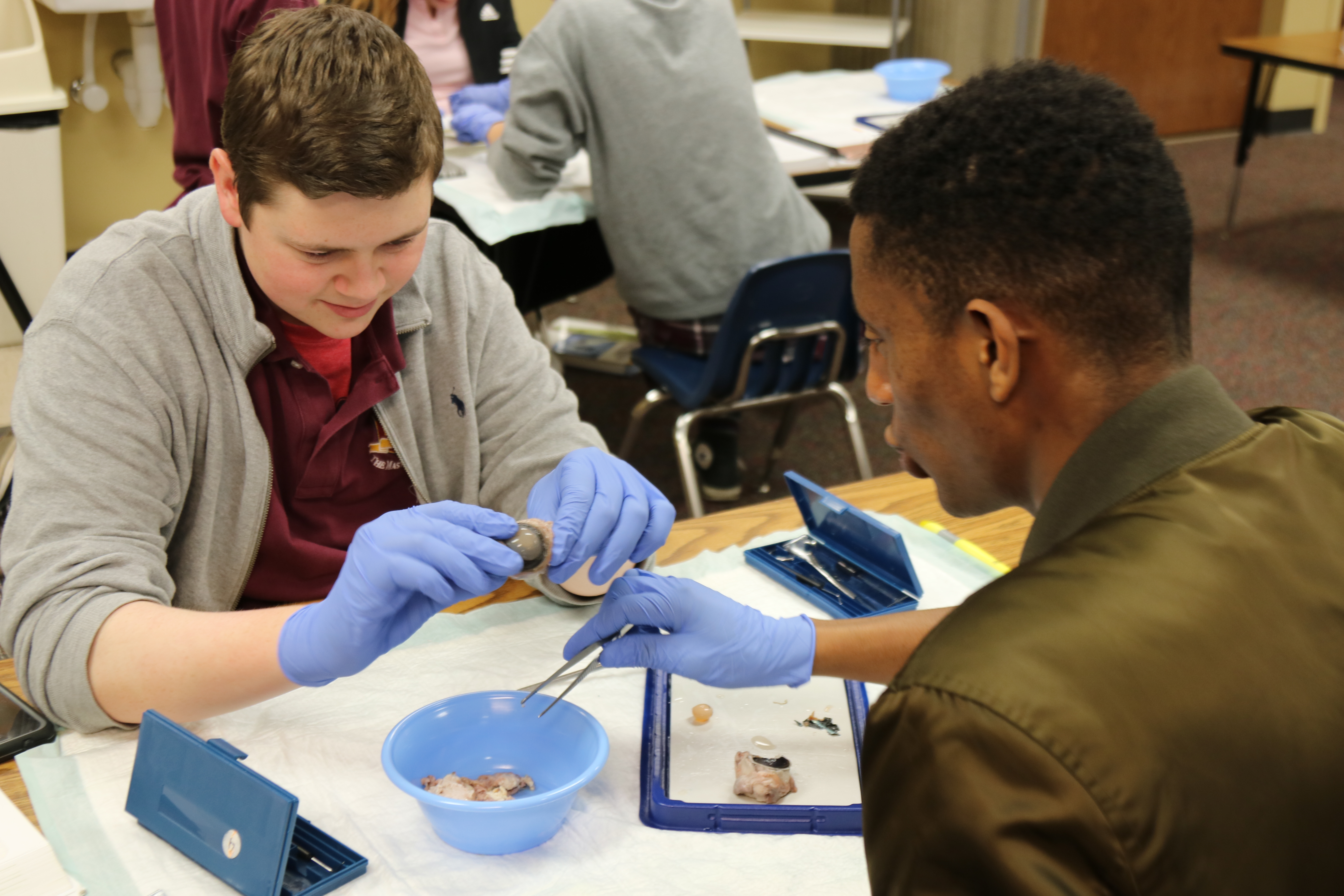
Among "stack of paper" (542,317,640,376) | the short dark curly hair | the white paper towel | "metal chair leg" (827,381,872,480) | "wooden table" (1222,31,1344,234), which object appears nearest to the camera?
the short dark curly hair

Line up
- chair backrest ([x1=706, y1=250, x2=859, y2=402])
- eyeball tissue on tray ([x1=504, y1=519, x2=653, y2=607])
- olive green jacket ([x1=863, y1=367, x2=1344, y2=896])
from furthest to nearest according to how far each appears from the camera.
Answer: chair backrest ([x1=706, y1=250, x2=859, y2=402])
eyeball tissue on tray ([x1=504, y1=519, x2=653, y2=607])
olive green jacket ([x1=863, y1=367, x2=1344, y2=896])

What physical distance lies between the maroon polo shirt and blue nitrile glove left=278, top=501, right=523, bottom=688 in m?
0.28

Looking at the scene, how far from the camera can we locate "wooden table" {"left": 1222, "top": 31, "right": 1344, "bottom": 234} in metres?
3.93

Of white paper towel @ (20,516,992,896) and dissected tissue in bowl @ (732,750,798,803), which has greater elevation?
dissected tissue in bowl @ (732,750,798,803)

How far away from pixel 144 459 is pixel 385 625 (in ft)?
1.04

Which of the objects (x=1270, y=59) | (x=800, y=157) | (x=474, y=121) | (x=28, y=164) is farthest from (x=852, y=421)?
(x=1270, y=59)

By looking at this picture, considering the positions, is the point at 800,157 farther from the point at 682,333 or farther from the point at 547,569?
the point at 547,569

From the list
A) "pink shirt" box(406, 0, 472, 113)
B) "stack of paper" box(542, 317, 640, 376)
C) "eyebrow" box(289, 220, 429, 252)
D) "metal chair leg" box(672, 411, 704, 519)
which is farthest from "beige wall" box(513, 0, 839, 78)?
"eyebrow" box(289, 220, 429, 252)

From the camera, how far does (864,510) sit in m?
1.43

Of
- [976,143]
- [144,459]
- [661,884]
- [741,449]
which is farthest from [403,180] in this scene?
[741,449]

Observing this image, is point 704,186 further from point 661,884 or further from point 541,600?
point 661,884

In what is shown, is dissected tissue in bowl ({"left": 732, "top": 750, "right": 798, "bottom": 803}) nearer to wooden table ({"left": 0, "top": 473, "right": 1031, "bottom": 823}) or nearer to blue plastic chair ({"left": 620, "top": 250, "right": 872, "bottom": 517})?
wooden table ({"left": 0, "top": 473, "right": 1031, "bottom": 823})

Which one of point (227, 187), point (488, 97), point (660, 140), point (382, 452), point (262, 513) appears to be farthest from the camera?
point (488, 97)

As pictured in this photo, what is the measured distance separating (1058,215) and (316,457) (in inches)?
33.0
